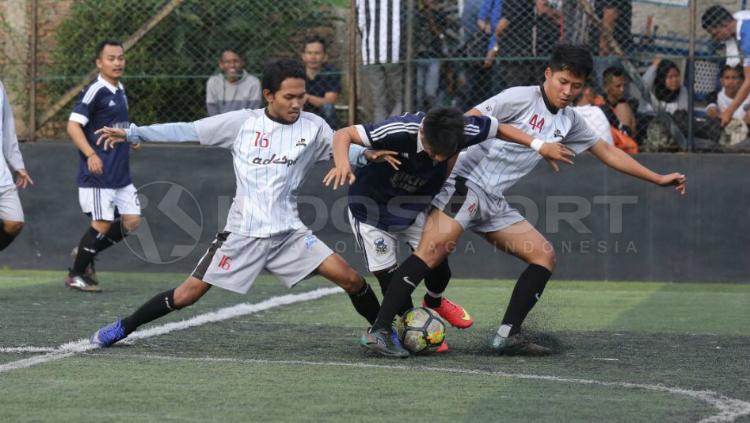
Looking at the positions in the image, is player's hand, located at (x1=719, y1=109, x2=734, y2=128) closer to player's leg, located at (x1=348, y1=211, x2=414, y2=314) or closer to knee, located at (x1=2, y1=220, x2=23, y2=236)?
player's leg, located at (x1=348, y1=211, x2=414, y2=314)

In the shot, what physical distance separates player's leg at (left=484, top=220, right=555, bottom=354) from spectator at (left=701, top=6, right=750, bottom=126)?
5302mm

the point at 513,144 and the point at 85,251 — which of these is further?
the point at 85,251

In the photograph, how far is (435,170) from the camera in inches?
279

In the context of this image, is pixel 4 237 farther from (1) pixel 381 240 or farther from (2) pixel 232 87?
(1) pixel 381 240

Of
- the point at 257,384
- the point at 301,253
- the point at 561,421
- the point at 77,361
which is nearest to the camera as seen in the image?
the point at 561,421

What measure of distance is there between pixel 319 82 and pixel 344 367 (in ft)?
21.7

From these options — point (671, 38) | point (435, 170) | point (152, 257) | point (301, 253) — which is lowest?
point (152, 257)

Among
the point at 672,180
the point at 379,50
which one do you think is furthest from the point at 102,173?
the point at 672,180

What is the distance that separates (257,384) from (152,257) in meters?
7.42

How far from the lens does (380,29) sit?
12.5 metres

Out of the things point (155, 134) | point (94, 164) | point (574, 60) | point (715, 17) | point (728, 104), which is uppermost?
point (715, 17)

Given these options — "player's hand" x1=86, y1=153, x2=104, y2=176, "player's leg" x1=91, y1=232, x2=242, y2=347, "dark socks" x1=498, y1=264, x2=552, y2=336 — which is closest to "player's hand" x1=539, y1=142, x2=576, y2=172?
"dark socks" x1=498, y1=264, x2=552, y2=336

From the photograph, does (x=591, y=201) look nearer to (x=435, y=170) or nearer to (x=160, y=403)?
(x=435, y=170)

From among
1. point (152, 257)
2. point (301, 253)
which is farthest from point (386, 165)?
point (152, 257)
